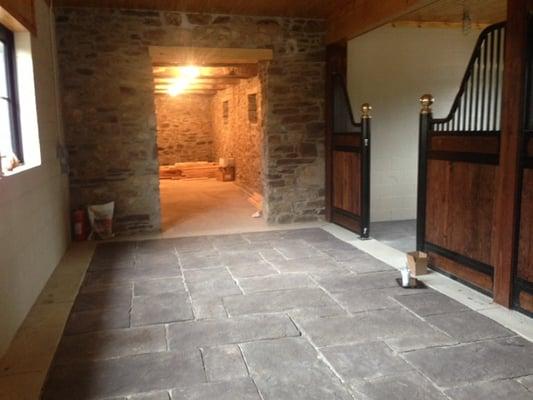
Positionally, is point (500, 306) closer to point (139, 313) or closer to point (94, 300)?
point (139, 313)

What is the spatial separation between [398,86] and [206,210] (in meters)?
3.37

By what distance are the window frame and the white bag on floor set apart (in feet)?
5.20

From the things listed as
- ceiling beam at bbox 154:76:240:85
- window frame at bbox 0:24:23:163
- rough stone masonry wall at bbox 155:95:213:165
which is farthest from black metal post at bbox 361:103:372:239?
rough stone masonry wall at bbox 155:95:213:165

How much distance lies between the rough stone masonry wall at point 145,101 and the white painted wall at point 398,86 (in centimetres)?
63

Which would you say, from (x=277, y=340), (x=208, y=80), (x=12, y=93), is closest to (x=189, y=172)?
(x=208, y=80)

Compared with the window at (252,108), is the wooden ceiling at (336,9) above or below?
above

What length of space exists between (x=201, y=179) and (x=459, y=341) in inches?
374

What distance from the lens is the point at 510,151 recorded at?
10.2 ft

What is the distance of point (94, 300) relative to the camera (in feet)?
11.5

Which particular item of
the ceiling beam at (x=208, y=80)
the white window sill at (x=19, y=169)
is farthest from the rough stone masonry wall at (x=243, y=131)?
the white window sill at (x=19, y=169)

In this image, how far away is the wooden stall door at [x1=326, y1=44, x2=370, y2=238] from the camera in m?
5.26

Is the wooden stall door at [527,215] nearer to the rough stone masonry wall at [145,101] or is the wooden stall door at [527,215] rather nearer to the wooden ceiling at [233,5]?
the wooden ceiling at [233,5]

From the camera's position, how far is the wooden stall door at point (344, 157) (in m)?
5.26

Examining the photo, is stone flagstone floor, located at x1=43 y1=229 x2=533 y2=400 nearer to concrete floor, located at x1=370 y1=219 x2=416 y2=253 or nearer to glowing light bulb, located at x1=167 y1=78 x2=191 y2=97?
concrete floor, located at x1=370 y1=219 x2=416 y2=253
